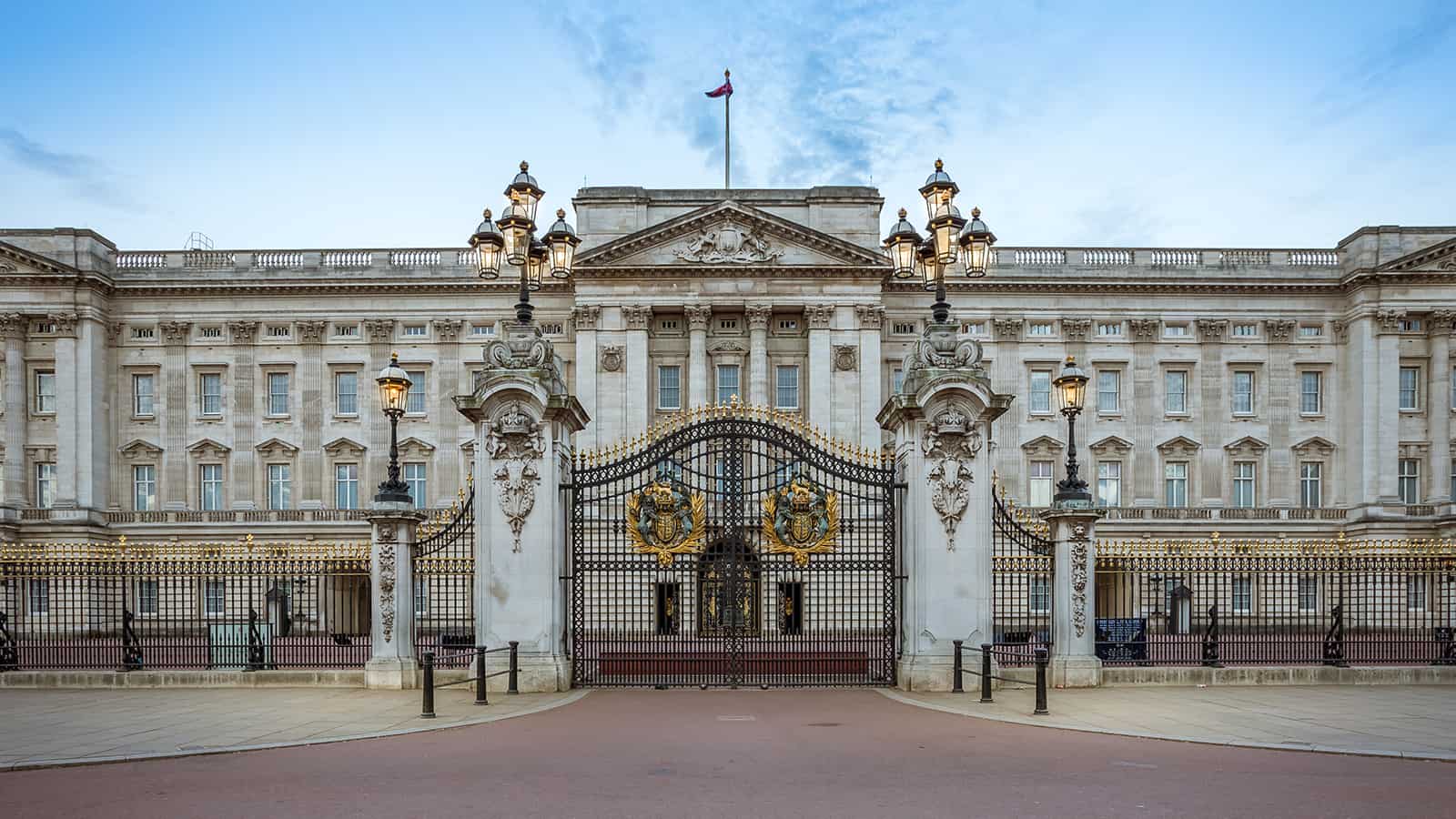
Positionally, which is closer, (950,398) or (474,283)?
(950,398)

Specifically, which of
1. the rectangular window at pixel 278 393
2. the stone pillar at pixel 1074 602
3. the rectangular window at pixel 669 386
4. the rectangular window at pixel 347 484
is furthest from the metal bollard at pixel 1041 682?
the rectangular window at pixel 278 393

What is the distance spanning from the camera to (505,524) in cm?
1928

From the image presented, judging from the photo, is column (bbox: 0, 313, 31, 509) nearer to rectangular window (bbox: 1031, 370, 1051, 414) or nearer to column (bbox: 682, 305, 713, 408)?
column (bbox: 682, 305, 713, 408)

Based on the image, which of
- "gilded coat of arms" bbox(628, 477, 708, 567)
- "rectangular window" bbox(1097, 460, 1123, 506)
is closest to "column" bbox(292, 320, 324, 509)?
"rectangular window" bbox(1097, 460, 1123, 506)

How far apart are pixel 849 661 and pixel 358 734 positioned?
29.0ft

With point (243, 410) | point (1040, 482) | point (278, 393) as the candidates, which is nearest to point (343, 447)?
point (278, 393)

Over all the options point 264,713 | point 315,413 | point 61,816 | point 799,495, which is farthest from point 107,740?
point 315,413

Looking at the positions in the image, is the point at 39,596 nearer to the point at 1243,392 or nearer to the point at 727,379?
the point at 727,379

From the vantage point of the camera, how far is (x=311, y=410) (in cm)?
5522

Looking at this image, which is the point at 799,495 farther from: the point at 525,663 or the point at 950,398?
the point at 525,663

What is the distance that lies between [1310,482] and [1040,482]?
1338 cm

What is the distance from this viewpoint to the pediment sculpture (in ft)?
172

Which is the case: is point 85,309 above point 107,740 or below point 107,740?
above

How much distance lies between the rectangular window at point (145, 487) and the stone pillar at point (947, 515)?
47.2 meters
